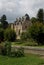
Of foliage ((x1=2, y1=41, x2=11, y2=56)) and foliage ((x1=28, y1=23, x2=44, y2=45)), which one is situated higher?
foliage ((x1=28, y1=23, x2=44, y2=45))

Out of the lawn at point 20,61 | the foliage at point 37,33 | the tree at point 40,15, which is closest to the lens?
the lawn at point 20,61

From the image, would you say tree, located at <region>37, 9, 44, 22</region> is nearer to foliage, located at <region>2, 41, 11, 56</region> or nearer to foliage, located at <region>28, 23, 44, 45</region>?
foliage, located at <region>28, 23, 44, 45</region>

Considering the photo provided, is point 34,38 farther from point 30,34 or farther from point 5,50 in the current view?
point 5,50

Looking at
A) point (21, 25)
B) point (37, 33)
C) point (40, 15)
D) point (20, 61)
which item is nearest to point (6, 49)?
point (20, 61)

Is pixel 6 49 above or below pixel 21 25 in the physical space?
below

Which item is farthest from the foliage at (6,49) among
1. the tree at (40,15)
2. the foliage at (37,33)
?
the tree at (40,15)

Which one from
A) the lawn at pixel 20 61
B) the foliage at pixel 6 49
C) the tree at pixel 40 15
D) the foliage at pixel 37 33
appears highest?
the tree at pixel 40 15

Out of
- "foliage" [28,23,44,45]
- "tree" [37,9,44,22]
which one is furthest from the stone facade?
"foliage" [28,23,44,45]

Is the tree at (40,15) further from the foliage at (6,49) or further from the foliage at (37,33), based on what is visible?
the foliage at (6,49)

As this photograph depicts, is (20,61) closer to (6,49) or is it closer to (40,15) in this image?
(6,49)

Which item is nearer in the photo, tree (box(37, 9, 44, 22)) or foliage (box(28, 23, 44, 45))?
foliage (box(28, 23, 44, 45))

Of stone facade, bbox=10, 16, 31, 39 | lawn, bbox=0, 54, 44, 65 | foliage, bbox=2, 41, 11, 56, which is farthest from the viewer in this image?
stone facade, bbox=10, 16, 31, 39

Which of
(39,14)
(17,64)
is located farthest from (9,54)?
(39,14)

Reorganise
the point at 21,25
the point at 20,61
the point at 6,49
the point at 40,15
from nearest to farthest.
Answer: the point at 20,61, the point at 6,49, the point at 21,25, the point at 40,15
